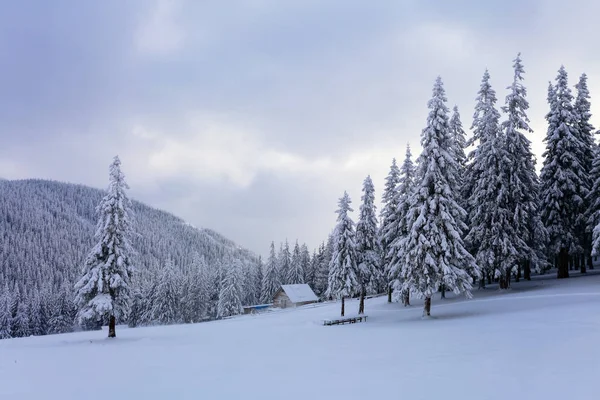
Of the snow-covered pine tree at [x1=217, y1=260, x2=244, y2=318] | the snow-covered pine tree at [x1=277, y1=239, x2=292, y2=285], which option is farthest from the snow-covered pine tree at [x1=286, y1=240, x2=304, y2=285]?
the snow-covered pine tree at [x1=217, y1=260, x2=244, y2=318]

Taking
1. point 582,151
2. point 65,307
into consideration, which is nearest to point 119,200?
point 582,151

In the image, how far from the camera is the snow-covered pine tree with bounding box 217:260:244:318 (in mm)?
79812

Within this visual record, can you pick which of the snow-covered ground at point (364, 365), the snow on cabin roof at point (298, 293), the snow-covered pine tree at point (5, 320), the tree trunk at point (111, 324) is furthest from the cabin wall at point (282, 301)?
the snow-covered pine tree at point (5, 320)

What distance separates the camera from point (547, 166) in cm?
3684

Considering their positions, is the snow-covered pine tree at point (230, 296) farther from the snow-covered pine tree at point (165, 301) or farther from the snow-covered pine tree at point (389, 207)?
the snow-covered pine tree at point (389, 207)

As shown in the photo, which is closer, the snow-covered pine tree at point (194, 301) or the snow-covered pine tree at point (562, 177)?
the snow-covered pine tree at point (562, 177)

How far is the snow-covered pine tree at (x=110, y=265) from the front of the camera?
1177 inches

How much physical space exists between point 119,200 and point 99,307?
340 inches

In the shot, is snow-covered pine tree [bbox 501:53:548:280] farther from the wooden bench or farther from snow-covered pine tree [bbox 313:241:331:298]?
snow-covered pine tree [bbox 313:241:331:298]

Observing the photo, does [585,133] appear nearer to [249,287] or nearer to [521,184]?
[521,184]

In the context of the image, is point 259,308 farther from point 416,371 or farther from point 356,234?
point 416,371

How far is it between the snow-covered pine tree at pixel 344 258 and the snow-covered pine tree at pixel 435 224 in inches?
422

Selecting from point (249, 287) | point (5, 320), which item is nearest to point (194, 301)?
point (249, 287)

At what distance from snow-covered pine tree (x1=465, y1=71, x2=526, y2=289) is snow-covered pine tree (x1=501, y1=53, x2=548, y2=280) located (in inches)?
17.2
